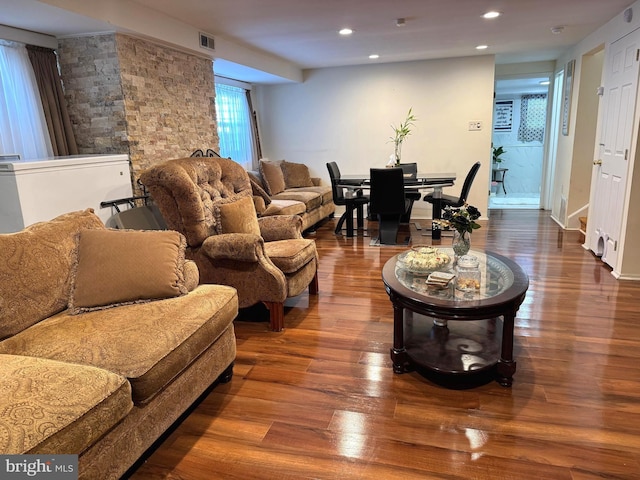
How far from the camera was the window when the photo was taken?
603cm

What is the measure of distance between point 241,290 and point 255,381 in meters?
0.75

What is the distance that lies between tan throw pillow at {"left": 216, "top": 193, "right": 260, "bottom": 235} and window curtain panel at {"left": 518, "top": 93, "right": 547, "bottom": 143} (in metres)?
8.30

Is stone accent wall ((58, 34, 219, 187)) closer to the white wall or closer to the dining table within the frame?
the dining table

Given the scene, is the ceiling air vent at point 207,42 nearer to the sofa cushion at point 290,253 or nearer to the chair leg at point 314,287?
the sofa cushion at point 290,253

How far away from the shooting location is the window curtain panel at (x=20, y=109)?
10.4 ft

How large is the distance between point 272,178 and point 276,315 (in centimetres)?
352

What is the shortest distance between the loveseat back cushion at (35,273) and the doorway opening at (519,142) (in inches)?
350

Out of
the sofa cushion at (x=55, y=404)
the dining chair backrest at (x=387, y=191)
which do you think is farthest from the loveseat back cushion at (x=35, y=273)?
the dining chair backrest at (x=387, y=191)

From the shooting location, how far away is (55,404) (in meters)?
1.32

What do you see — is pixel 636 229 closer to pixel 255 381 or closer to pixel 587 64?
pixel 587 64

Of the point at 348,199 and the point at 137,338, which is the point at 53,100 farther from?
the point at 348,199

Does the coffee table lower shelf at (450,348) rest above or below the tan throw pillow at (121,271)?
below

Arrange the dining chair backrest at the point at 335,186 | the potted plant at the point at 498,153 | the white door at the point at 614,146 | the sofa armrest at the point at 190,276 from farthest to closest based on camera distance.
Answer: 1. the potted plant at the point at 498,153
2. the dining chair backrest at the point at 335,186
3. the white door at the point at 614,146
4. the sofa armrest at the point at 190,276

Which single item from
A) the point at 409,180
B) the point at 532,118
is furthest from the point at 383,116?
the point at 532,118
